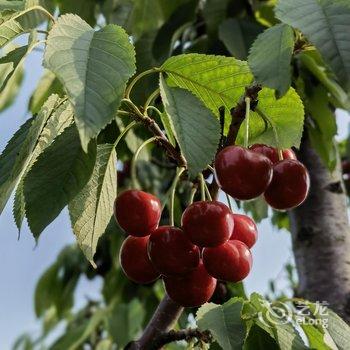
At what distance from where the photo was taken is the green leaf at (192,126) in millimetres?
882

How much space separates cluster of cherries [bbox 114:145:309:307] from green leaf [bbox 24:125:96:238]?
14 cm

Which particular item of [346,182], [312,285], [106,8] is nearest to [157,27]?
[106,8]

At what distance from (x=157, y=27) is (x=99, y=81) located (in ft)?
4.13

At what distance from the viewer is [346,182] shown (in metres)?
2.70

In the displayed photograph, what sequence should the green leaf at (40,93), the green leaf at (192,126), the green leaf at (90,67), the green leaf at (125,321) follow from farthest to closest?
the green leaf at (125,321), the green leaf at (40,93), the green leaf at (192,126), the green leaf at (90,67)

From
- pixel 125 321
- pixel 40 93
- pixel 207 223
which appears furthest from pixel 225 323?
pixel 125 321

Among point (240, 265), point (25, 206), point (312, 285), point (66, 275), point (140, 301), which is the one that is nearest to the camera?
point (25, 206)

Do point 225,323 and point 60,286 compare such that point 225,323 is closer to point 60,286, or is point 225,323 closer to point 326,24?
point 326,24

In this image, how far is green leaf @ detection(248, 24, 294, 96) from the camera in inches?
32.4

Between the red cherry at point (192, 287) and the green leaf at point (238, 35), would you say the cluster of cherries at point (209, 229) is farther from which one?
the green leaf at point (238, 35)

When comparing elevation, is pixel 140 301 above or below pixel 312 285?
below

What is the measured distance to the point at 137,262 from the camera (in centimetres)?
111

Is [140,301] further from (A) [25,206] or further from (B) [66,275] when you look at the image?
(A) [25,206]

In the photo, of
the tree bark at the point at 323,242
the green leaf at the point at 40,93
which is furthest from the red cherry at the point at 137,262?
the green leaf at the point at 40,93
